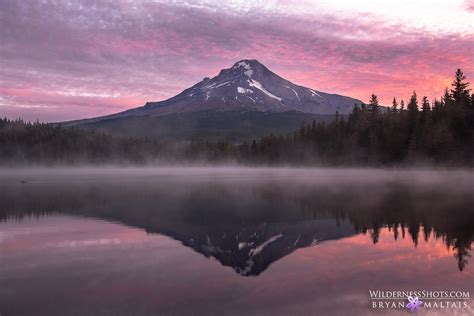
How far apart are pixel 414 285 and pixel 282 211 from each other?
65.3 feet

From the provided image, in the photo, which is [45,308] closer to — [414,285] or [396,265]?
[414,285]

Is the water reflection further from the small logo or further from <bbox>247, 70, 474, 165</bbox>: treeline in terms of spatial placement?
<bbox>247, 70, 474, 165</bbox>: treeline

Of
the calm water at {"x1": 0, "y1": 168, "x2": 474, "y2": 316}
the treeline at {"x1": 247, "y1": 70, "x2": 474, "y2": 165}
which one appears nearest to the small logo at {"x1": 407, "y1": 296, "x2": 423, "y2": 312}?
the calm water at {"x1": 0, "y1": 168, "x2": 474, "y2": 316}

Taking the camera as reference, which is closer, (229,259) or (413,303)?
(413,303)

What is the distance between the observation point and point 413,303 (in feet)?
39.5

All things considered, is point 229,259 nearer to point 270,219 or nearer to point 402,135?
point 270,219

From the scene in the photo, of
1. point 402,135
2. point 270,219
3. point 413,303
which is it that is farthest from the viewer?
point 402,135

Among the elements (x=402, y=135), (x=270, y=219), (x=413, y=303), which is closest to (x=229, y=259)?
(x=413, y=303)

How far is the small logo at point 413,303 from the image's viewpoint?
38.4ft

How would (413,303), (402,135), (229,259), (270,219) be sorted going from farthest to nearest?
A: 1. (402,135)
2. (270,219)
3. (229,259)
4. (413,303)

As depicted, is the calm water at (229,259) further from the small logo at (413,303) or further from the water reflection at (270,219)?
the small logo at (413,303)

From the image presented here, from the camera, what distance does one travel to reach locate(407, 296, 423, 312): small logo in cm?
1172

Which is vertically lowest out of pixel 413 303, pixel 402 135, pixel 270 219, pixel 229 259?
pixel 270 219

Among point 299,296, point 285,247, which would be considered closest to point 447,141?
point 285,247
